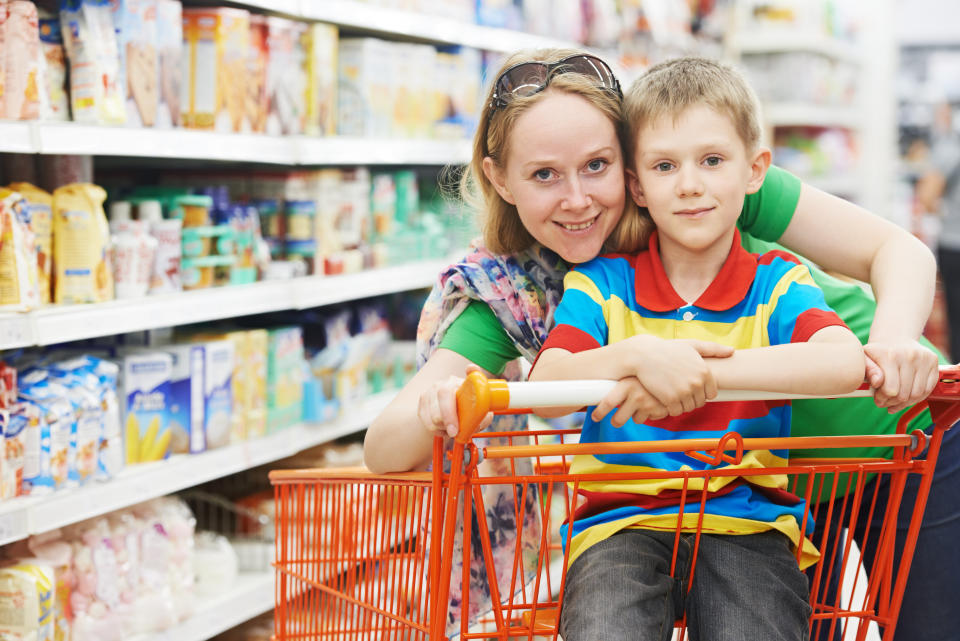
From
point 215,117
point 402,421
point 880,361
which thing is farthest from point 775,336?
point 215,117

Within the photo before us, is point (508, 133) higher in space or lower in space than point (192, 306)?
higher

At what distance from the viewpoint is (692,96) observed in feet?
5.41

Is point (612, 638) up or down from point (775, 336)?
down

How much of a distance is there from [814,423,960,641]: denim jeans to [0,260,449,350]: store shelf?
5.15ft

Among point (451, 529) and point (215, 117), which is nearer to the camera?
point (451, 529)

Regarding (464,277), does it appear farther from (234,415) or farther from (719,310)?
(234,415)

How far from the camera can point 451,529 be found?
1.33 m

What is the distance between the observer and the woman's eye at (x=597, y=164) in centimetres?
177

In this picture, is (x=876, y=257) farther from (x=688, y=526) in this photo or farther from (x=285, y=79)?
(x=285, y=79)

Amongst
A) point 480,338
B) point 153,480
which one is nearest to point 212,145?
point 153,480

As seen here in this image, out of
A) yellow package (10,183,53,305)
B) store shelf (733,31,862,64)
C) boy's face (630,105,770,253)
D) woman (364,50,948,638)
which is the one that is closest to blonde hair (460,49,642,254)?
woman (364,50,948,638)

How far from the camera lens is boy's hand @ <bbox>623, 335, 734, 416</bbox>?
52.6 inches

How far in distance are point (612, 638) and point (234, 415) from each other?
1702 mm

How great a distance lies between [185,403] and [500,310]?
3.91 ft
